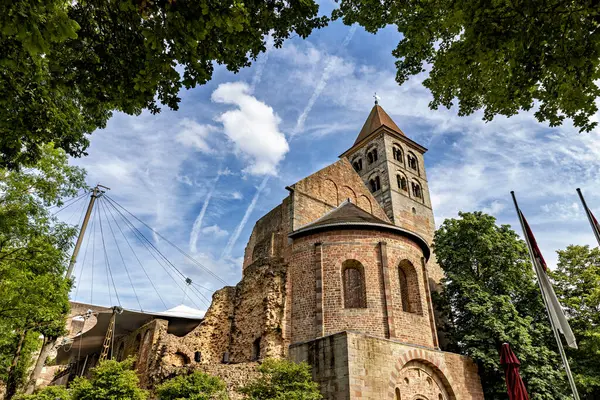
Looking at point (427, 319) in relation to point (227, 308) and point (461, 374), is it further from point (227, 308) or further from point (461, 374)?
point (227, 308)

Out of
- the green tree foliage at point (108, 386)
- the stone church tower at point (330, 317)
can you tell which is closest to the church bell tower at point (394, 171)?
the stone church tower at point (330, 317)

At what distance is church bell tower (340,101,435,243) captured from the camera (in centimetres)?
3300

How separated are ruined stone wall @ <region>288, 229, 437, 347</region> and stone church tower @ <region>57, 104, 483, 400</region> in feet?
0.14

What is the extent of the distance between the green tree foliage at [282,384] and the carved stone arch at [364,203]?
543 inches

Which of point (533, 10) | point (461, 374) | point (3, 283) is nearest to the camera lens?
point (533, 10)

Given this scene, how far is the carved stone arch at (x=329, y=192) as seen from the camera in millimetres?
22358

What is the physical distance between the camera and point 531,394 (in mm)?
16484

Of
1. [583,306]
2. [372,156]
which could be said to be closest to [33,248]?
[583,306]

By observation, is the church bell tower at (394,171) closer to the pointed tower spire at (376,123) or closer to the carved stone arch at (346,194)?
the pointed tower spire at (376,123)

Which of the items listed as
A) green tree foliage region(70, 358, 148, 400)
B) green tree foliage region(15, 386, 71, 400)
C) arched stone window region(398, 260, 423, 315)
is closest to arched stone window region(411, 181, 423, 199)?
arched stone window region(398, 260, 423, 315)

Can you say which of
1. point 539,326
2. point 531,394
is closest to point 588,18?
point 531,394

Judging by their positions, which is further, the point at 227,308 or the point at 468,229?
the point at 468,229

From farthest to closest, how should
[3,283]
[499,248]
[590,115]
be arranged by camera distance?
[499,248] < [3,283] < [590,115]

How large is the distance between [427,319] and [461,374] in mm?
2519
